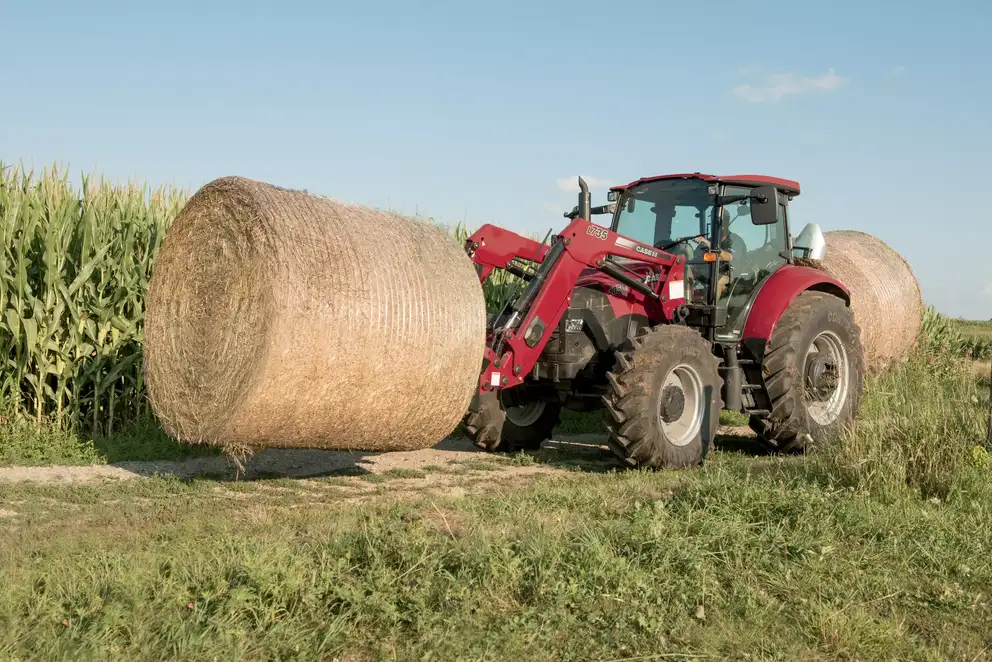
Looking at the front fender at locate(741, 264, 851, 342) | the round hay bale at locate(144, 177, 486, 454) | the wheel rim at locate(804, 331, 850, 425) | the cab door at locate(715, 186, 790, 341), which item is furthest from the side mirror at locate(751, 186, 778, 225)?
the round hay bale at locate(144, 177, 486, 454)

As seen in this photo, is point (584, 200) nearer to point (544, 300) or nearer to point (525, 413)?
point (544, 300)

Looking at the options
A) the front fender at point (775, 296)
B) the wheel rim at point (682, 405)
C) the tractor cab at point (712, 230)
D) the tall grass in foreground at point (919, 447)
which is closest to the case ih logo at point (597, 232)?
the tractor cab at point (712, 230)

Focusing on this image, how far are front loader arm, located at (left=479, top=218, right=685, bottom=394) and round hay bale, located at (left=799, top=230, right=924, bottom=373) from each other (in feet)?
21.5

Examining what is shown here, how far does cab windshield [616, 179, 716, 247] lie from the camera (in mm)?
8516

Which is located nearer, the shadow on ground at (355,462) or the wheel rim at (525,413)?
the shadow on ground at (355,462)

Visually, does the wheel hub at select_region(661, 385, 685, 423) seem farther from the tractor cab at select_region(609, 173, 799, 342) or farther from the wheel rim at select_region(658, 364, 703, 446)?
the tractor cab at select_region(609, 173, 799, 342)

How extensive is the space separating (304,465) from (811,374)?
4700 millimetres

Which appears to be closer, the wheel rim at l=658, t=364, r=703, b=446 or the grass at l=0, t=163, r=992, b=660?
the grass at l=0, t=163, r=992, b=660

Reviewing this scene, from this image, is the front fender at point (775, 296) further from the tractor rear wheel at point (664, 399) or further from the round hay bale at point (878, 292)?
the round hay bale at point (878, 292)

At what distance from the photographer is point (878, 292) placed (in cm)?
1376

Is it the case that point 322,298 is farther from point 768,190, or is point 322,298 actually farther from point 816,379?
point 816,379

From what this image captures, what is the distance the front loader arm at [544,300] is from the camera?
7.34m

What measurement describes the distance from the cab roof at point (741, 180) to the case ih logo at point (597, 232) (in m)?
1.31

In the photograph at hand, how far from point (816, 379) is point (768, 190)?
2000 mm
